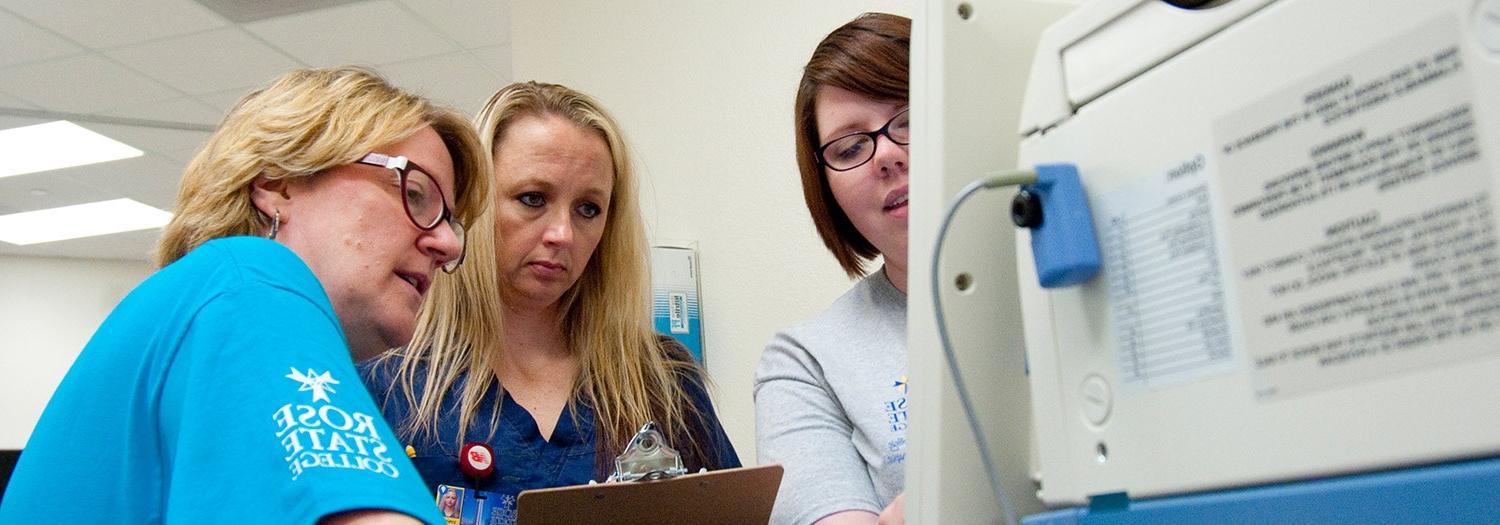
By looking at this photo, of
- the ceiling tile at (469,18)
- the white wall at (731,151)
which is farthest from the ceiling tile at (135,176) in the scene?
the white wall at (731,151)

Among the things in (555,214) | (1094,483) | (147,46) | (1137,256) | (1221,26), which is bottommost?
A: (1094,483)

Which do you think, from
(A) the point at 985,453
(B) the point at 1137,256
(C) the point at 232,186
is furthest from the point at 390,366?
(B) the point at 1137,256

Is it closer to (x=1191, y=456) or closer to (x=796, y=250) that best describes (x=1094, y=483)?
(x=1191, y=456)

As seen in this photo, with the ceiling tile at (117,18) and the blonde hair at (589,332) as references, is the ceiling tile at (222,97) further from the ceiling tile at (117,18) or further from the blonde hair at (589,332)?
the blonde hair at (589,332)

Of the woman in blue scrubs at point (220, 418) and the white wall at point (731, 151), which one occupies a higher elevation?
the white wall at point (731, 151)

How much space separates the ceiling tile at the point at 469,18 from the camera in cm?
371

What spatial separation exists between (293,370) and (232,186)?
39 cm

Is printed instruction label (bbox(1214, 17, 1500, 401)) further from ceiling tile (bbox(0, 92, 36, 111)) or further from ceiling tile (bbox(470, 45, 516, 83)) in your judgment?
ceiling tile (bbox(0, 92, 36, 111))

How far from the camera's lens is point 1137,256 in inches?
25.2

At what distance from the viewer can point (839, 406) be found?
1.39 meters

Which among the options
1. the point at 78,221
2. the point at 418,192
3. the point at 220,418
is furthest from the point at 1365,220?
the point at 78,221

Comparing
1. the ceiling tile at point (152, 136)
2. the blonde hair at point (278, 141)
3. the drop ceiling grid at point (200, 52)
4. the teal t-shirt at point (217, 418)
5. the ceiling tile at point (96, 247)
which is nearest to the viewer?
the teal t-shirt at point (217, 418)

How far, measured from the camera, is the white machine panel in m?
0.48

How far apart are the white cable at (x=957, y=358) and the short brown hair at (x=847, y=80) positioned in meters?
0.71
